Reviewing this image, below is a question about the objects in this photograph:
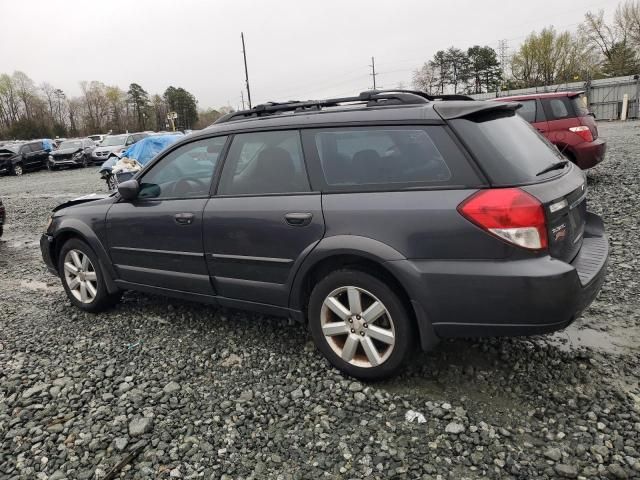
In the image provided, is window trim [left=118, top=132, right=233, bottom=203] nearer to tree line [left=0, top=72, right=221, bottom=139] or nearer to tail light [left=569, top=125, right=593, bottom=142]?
tail light [left=569, top=125, right=593, bottom=142]

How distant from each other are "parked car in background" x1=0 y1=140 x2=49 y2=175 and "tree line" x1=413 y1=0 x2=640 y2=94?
138 ft

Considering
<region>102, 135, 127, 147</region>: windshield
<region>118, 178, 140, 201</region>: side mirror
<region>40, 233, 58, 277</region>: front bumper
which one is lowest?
<region>40, 233, 58, 277</region>: front bumper

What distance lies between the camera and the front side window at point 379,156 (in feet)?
9.25

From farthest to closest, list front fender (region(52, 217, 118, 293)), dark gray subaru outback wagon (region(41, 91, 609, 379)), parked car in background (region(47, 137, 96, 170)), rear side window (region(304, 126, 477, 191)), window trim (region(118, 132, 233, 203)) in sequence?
parked car in background (region(47, 137, 96, 170)) → front fender (region(52, 217, 118, 293)) → window trim (region(118, 132, 233, 203)) → rear side window (region(304, 126, 477, 191)) → dark gray subaru outback wagon (region(41, 91, 609, 379))

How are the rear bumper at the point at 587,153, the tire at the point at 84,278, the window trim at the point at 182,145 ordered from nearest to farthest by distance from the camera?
the window trim at the point at 182,145 → the tire at the point at 84,278 → the rear bumper at the point at 587,153

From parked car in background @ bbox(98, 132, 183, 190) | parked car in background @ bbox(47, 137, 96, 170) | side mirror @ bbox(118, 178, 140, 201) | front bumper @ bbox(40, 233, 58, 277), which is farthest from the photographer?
parked car in background @ bbox(47, 137, 96, 170)

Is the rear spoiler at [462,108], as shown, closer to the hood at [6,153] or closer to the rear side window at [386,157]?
the rear side window at [386,157]

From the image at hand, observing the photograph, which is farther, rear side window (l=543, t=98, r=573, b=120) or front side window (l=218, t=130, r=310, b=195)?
rear side window (l=543, t=98, r=573, b=120)

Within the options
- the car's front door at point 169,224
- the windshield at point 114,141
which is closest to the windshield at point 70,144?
the windshield at point 114,141

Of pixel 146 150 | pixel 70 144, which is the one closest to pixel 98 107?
pixel 70 144

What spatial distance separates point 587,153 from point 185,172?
276 inches

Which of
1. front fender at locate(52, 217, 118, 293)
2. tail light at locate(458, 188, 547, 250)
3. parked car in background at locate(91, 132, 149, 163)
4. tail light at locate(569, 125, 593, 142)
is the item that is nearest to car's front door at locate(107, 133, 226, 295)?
front fender at locate(52, 217, 118, 293)

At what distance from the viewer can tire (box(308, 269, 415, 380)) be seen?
9.50 ft

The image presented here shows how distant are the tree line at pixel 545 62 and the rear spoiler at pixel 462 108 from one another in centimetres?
4705
